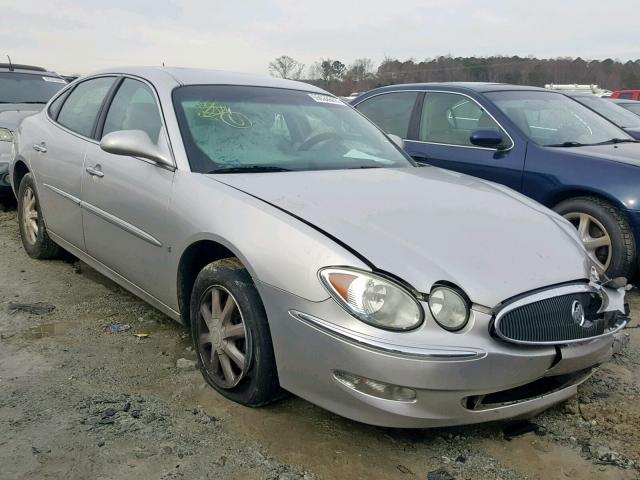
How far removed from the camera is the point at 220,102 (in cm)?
335

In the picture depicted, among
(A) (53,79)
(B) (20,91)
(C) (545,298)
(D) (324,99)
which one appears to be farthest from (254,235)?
(A) (53,79)

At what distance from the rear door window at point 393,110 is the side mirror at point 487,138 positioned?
93 centimetres

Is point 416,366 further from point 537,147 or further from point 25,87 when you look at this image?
point 25,87

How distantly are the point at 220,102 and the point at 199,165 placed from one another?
1.89 feet

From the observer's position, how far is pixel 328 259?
7.32 feet

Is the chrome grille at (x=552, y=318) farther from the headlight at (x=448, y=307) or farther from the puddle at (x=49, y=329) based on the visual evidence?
the puddle at (x=49, y=329)

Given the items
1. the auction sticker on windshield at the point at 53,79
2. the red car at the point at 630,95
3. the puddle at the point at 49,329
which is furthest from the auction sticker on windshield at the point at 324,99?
the red car at the point at 630,95

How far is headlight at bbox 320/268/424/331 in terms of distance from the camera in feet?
6.98

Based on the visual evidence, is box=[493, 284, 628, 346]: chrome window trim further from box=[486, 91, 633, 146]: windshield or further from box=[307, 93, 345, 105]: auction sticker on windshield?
box=[486, 91, 633, 146]: windshield

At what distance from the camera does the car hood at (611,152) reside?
14.5 ft

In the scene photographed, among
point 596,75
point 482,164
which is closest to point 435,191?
point 482,164

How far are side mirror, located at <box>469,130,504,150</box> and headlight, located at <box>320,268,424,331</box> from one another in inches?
118

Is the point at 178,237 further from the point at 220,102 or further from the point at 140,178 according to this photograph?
the point at 220,102

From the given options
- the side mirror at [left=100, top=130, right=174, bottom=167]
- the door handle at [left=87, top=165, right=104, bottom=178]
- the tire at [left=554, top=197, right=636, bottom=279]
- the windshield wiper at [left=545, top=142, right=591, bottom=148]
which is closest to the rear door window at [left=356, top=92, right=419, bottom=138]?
the windshield wiper at [left=545, top=142, right=591, bottom=148]
